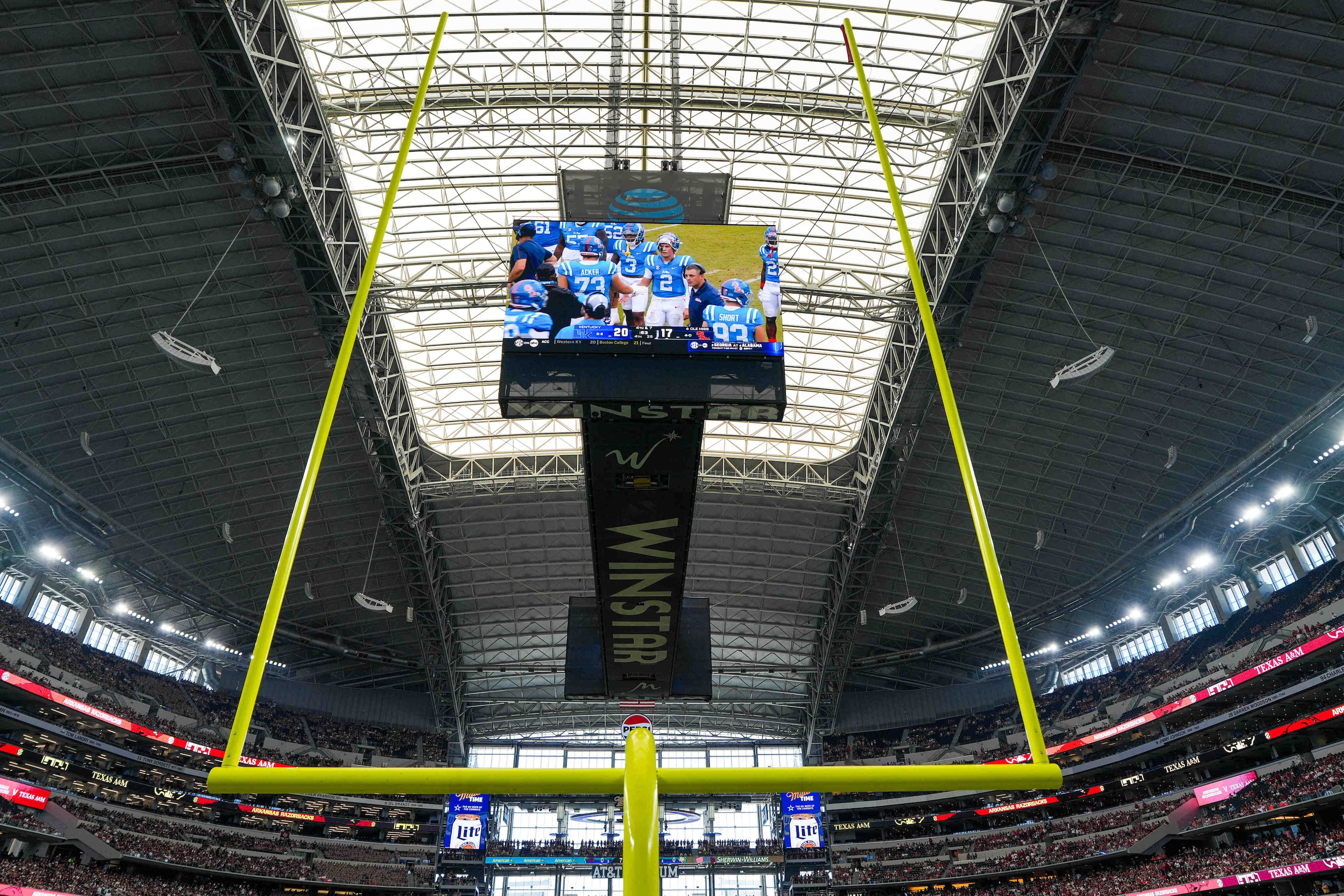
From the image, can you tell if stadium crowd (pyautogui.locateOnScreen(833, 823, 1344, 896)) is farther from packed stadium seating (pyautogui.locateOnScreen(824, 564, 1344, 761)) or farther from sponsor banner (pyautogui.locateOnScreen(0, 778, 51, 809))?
sponsor banner (pyautogui.locateOnScreen(0, 778, 51, 809))

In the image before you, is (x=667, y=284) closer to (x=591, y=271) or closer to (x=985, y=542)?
(x=591, y=271)

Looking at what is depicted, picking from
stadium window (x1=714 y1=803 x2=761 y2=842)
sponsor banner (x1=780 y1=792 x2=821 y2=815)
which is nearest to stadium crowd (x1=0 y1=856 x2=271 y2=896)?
stadium window (x1=714 y1=803 x2=761 y2=842)

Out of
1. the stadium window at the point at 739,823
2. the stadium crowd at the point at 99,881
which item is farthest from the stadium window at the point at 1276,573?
the stadium crowd at the point at 99,881

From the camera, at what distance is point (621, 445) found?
32.8ft

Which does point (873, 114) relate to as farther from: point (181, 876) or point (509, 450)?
point (181, 876)

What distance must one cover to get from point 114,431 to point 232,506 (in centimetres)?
559

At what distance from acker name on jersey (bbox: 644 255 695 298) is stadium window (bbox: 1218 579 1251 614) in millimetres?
39261

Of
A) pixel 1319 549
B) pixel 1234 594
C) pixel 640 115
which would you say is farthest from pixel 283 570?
pixel 1234 594

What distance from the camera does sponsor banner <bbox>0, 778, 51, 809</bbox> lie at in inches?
1182

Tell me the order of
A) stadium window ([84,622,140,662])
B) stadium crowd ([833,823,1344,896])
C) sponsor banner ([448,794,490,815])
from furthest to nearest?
sponsor banner ([448,794,490,815]) < stadium window ([84,622,140,662]) < stadium crowd ([833,823,1344,896])

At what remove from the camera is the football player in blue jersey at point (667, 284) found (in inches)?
321

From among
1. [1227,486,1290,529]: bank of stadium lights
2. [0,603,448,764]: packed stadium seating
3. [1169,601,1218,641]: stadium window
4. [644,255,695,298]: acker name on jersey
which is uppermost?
[1227,486,1290,529]: bank of stadium lights

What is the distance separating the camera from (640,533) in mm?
11984

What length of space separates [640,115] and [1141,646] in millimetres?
38123
